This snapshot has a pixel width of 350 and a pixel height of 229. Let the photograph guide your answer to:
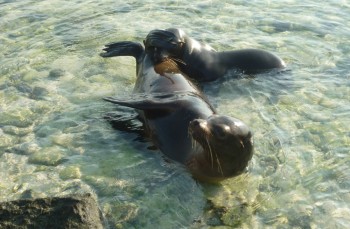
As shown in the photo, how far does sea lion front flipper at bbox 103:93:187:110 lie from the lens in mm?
5129

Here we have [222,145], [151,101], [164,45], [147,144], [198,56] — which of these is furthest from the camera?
[198,56]

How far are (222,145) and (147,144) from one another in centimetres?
115

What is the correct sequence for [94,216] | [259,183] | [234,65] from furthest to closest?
[234,65]
[259,183]
[94,216]

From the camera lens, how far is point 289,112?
598cm

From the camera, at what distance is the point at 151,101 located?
516 cm

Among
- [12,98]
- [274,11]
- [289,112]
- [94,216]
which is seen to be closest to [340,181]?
[289,112]

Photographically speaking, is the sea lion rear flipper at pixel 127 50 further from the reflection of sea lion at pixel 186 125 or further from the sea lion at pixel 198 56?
the reflection of sea lion at pixel 186 125

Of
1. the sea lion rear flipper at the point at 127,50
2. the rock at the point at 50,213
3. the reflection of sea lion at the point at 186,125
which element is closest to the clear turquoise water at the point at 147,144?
the reflection of sea lion at the point at 186,125

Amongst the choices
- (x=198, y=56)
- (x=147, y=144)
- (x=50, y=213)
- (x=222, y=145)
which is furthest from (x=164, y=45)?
(x=50, y=213)

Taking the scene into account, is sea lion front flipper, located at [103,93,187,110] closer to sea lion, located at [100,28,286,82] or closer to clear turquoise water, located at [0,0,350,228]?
clear turquoise water, located at [0,0,350,228]

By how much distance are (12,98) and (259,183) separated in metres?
3.22

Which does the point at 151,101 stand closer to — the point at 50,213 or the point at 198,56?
the point at 198,56

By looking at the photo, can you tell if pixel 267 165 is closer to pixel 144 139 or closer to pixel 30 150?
pixel 144 139

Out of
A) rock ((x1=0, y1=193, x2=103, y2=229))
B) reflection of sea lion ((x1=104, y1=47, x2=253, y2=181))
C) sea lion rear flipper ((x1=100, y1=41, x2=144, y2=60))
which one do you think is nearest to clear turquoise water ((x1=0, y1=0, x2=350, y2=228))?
reflection of sea lion ((x1=104, y1=47, x2=253, y2=181))
